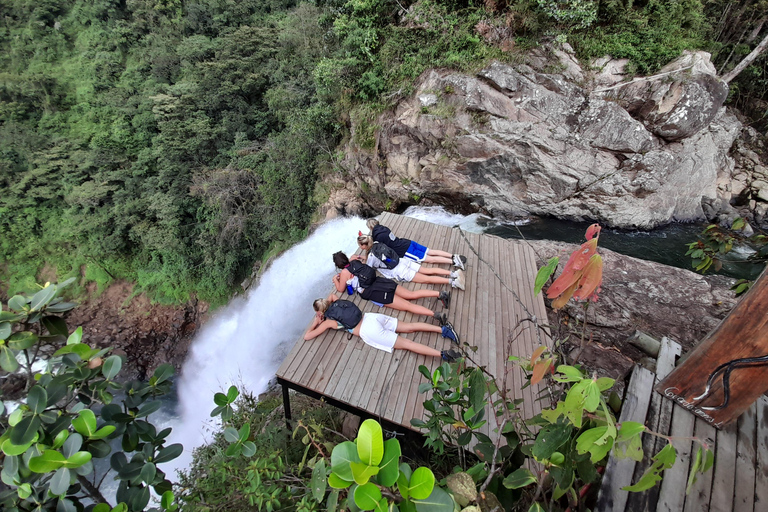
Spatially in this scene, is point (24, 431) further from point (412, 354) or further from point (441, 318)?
point (441, 318)

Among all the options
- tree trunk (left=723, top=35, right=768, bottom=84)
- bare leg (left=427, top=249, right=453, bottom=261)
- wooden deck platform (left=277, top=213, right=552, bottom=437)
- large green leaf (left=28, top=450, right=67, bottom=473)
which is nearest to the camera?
large green leaf (left=28, top=450, right=67, bottom=473)

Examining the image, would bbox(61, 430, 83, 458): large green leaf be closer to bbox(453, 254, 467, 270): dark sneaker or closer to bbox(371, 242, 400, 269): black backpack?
bbox(371, 242, 400, 269): black backpack

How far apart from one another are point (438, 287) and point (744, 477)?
3.36 m

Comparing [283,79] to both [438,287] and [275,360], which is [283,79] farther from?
[438,287]

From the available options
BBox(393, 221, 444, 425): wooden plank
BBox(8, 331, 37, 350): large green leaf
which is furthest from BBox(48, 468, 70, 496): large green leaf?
BBox(393, 221, 444, 425): wooden plank

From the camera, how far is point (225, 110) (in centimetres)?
1277

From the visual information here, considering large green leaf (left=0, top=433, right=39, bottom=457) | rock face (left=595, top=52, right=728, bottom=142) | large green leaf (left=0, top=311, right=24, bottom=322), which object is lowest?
large green leaf (left=0, top=433, right=39, bottom=457)

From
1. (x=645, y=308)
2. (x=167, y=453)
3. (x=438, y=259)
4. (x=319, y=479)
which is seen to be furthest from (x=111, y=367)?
(x=645, y=308)

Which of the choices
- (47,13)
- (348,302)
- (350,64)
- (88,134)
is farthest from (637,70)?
(47,13)

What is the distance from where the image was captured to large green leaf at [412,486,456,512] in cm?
81

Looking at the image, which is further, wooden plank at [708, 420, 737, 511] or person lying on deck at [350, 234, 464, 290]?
person lying on deck at [350, 234, 464, 290]

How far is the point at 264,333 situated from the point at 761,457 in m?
7.99

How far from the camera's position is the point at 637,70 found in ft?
23.1

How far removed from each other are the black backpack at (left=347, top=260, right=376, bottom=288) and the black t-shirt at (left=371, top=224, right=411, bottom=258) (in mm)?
576
